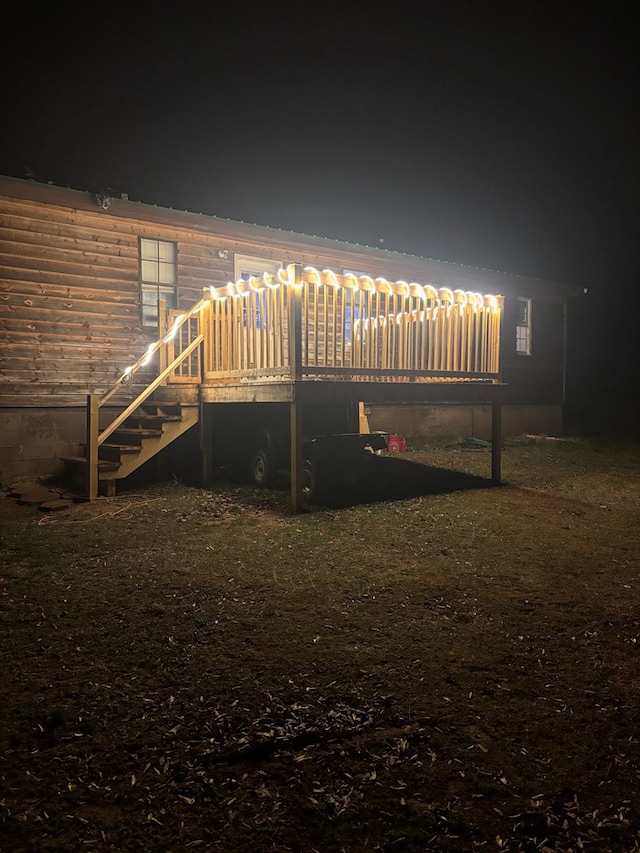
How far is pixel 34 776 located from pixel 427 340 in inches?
325

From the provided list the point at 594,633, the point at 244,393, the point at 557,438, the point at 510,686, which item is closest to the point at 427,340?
the point at 244,393

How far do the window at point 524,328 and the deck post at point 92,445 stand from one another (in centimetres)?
1426

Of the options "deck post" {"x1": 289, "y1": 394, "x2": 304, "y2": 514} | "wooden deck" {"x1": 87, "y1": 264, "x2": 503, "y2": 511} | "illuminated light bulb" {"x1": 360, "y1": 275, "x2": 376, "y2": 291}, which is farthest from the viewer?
"illuminated light bulb" {"x1": 360, "y1": 275, "x2": 376, "y2": 291}

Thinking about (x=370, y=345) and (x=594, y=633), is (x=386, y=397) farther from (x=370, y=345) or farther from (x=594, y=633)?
(x=594, y=633)

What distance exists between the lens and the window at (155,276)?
37.4ft

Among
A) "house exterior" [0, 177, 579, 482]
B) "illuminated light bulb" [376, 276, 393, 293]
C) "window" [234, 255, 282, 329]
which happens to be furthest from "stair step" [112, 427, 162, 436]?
"window" [234, 255, 282, 329]

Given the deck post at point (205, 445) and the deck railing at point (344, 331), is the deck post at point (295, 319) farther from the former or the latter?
the deck post at point (205, 445)

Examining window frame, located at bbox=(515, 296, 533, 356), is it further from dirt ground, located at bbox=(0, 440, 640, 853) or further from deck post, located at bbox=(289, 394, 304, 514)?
deck post, located at bbox=(289, 394, 304, 514)

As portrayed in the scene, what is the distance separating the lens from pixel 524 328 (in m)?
18.4

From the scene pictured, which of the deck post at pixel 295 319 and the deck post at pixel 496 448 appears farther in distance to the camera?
the deck post at pixel 496 448

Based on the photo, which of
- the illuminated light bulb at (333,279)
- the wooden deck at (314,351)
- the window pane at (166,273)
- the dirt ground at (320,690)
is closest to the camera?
the dirt ground at (320,690)

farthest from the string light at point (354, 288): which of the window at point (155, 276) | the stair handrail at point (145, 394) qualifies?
the window at point (155, 276)

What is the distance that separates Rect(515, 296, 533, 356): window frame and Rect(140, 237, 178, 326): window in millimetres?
11658

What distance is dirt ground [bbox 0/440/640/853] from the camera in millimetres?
2107
